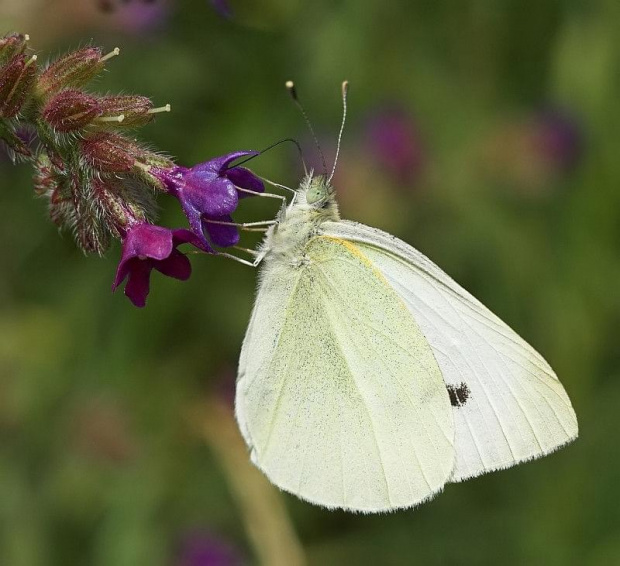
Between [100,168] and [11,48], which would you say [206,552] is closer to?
[100,168]

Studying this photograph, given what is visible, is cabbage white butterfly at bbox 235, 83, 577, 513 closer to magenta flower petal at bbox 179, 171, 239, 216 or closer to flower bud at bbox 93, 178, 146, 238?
magenta flower petal at bbox 179, 171, 239, 216

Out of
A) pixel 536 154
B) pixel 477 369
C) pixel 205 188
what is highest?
pixel 205 188

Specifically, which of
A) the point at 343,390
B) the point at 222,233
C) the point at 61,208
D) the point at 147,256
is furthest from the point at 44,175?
the point at 343,390

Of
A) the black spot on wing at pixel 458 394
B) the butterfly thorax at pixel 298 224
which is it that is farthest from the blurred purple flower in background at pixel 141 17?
the black spot on wing at pixel 458 394

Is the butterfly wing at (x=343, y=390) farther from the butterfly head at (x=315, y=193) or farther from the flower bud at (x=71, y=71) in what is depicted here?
the flower bud at (x=71, y=71)

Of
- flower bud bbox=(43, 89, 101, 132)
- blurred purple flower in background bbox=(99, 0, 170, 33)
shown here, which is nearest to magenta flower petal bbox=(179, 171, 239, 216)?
flower bud bbox=(43, 89, 101, 132)

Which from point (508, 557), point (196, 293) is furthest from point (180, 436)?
point (508, 557)

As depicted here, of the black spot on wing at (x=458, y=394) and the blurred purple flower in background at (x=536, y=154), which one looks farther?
A: the blurred purple flower in background at (x=536, y=154)
